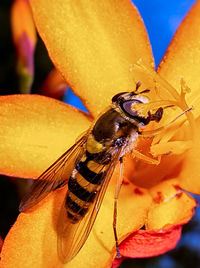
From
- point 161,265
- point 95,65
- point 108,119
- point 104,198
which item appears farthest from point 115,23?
point 161,265

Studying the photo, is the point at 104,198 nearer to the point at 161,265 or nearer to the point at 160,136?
the point at 160,136

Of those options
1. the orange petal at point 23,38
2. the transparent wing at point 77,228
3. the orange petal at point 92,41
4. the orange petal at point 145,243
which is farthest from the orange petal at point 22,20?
the orange petal at point 145,243

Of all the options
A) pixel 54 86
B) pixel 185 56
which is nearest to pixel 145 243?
pixel 185 56

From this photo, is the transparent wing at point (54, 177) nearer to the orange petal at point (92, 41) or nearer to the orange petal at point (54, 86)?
the orange petal at point (92, 41)

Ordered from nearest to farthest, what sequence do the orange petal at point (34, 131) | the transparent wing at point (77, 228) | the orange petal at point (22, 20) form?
1. the transparent wing at point (77, 228)
2. the orange petal at point (34, 131)
3. the orange petal at point (22, 20)

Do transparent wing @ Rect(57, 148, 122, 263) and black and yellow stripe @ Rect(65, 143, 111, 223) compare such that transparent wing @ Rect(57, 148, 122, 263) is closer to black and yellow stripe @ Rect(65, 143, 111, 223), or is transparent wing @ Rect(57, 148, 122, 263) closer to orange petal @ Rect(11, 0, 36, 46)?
black and yellow stripe @ Rect(65, 143, 111, 223)

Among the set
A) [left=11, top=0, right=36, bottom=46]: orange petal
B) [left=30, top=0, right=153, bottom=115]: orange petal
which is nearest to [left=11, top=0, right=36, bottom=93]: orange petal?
[left=11, top=0, right=36, bottom=46]: orange petal

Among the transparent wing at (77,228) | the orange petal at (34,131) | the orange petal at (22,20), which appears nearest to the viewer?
the transparent wing at (77,228)
